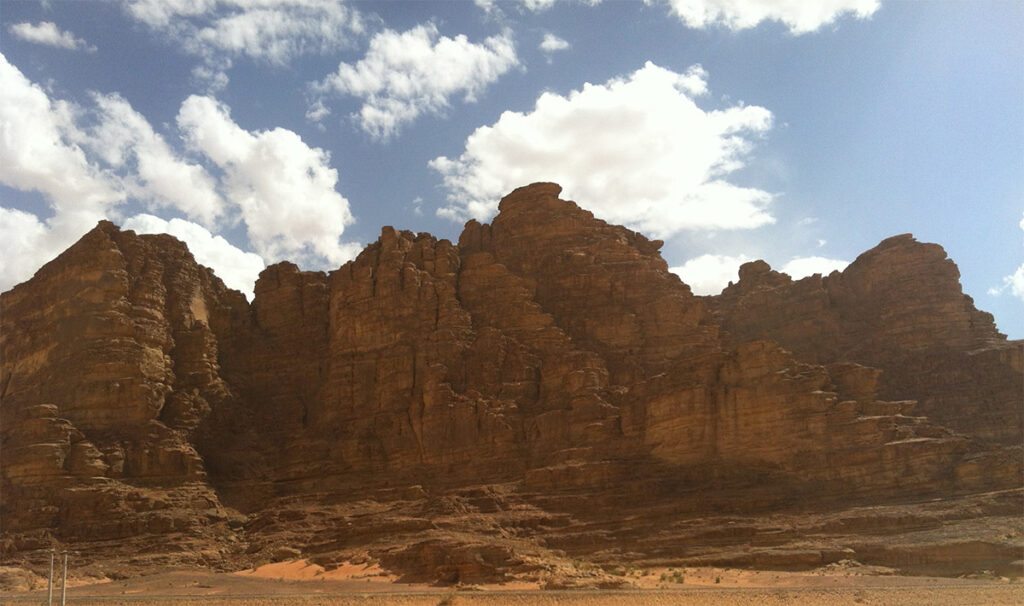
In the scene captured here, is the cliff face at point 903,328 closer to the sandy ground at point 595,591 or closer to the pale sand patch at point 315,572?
the sandy ground at point 595,591

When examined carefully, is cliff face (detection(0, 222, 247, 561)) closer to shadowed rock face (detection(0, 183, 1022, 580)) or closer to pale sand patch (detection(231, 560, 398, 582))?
shadowed rock face (detection(0, 183, 1022, 580))

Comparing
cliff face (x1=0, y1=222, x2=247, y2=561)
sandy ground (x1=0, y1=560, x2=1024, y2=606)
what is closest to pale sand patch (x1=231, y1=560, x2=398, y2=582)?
sandy ground (x1=0, y1=560, x2=1024, y2=606)

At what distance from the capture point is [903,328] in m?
71.9

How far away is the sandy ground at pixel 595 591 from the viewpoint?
4519 centimetres

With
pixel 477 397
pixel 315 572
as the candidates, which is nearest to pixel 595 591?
pixel 315 572

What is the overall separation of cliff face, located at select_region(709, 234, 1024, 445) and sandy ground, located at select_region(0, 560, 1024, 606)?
649 inches

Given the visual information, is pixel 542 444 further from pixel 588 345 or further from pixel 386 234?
pixel 386 234

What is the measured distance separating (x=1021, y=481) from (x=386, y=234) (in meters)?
47.8

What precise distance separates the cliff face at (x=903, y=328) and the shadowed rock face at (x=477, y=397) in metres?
0.19

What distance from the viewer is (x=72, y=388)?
72000mm

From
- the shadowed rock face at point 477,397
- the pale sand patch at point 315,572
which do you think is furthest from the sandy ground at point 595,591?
the shadowed rock face at point 477,397

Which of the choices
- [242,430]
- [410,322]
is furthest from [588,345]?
[242,430]

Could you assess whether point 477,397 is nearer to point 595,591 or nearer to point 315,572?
point 315,572

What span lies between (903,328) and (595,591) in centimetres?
3411
